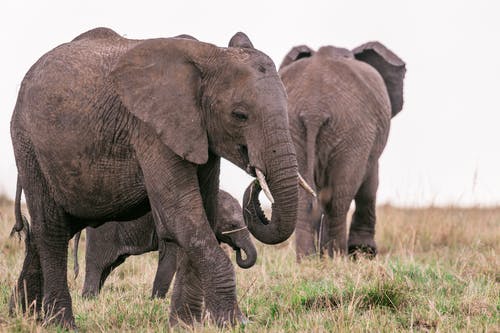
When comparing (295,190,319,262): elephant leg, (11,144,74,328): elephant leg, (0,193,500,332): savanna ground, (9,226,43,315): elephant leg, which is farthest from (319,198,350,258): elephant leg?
(11,144,74,328): elephant leg

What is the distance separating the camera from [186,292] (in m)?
6.06

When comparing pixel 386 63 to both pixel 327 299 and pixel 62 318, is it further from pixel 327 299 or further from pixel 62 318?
pixel 62 318

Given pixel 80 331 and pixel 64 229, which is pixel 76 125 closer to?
pixel 64 229

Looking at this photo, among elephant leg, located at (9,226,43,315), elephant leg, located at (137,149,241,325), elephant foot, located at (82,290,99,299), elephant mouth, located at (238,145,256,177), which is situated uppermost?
elephant mouth, located at (238,145,256,177)

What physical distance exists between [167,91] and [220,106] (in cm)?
31

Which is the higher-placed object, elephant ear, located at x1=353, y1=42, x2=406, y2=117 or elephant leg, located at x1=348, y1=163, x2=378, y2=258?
elephant ear, located at x1=353, y1=42, x2=406, y2=117

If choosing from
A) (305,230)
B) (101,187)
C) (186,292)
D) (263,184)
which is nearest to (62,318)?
(186,292)

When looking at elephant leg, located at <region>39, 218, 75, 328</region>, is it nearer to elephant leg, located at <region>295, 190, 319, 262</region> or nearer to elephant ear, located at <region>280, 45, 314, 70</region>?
elephant leg, located at <region>295, 190, 319, 262</region>

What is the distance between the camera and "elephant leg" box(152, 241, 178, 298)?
A: 7656mm

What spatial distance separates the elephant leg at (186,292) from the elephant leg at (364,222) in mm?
4768

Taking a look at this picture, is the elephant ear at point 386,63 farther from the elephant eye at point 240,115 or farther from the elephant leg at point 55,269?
the elephant eye at point 240,115

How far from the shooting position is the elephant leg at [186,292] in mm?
6055

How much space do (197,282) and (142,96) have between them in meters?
1.24

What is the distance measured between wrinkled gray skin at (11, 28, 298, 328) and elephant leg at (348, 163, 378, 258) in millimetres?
4814
